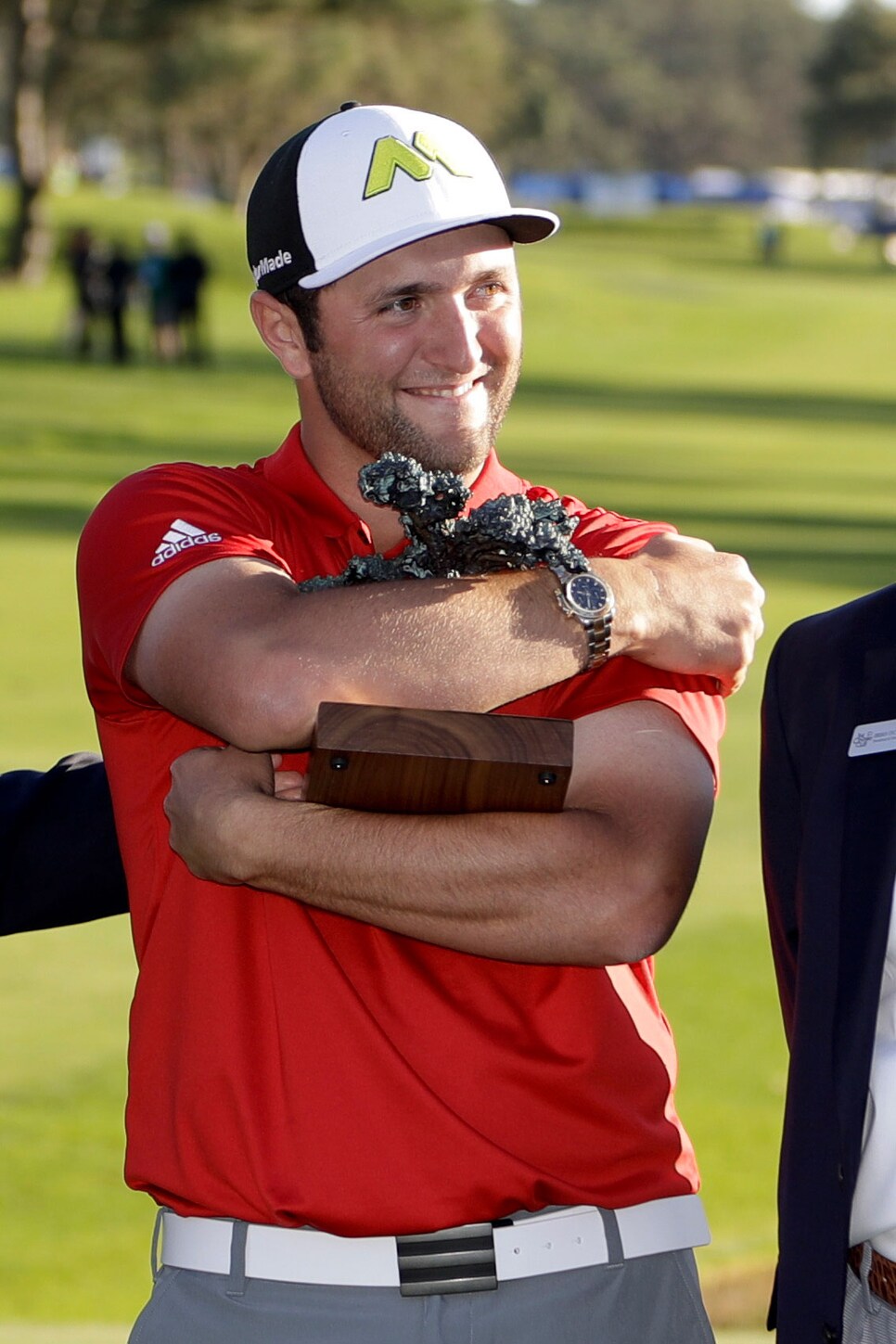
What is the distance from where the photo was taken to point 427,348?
2852 millimetres

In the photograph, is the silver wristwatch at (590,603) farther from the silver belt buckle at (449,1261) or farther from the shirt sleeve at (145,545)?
the silver belt buckle at (449,1261)

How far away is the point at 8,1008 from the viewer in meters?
7.38

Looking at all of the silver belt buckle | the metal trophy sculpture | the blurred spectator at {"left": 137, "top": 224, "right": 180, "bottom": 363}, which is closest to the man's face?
the metal trophy sculpture

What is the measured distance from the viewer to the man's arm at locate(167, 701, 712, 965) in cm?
263

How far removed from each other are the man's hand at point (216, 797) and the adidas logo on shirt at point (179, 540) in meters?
0.26

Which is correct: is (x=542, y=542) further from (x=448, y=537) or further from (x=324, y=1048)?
(x=324, y=1048)

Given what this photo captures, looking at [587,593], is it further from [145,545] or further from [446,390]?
[145,545]

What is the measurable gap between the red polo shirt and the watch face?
0.56ft

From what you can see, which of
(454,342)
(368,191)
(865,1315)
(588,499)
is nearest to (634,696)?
(454,342)

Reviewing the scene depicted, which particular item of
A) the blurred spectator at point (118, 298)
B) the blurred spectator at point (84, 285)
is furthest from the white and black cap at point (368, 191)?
the blurred spectator at point (84, 285)

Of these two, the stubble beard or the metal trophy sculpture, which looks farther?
the stubble beard

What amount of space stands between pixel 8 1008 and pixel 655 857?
5094 millimetres

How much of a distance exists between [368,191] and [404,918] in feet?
3.15

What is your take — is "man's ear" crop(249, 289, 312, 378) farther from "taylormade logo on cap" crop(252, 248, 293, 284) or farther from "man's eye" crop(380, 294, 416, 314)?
"man's eye" crop(380, 294, 416, 314)
